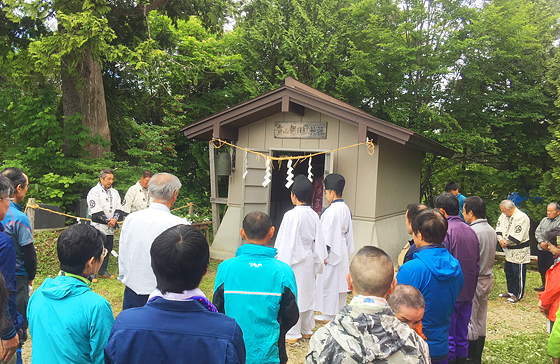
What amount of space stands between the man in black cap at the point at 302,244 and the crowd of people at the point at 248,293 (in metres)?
0.01

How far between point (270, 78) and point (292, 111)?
6596mm

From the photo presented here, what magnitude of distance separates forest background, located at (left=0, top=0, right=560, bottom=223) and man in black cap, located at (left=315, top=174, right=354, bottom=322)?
596 centimetres

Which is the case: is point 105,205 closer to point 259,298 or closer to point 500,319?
Result: point 259,298

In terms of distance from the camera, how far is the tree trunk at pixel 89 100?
431 inches

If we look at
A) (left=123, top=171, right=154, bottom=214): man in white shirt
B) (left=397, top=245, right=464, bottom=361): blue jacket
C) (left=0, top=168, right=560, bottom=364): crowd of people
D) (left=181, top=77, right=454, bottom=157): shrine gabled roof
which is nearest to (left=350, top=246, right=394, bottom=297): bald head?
(left=0, top=168, right=560, bottom=364): crowd of people

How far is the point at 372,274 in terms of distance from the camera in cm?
183

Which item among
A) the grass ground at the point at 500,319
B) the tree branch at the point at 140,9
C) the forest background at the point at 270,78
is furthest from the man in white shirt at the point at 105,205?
the tree branch at the point at 140,9

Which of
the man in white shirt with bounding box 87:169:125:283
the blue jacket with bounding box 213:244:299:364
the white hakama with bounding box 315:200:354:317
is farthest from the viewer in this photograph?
the man in white shirt with bounding box 87:169:125:283

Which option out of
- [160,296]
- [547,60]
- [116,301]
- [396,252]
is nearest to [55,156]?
[116,301]

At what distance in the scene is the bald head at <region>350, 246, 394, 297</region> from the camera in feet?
5.94

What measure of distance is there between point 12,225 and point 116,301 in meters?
3.29

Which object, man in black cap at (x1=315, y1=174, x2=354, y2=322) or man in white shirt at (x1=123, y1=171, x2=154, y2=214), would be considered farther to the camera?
man in white shirt at (x1=123, y1=171, x2=154, y2=214)

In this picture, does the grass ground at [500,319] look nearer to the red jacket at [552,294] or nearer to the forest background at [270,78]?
the red jacket at [552,294]

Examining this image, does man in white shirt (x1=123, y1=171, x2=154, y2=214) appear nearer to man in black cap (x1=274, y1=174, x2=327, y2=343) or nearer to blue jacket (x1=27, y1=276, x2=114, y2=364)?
man in black cap (x1=274, y1=174, x2=327, y2=343)
